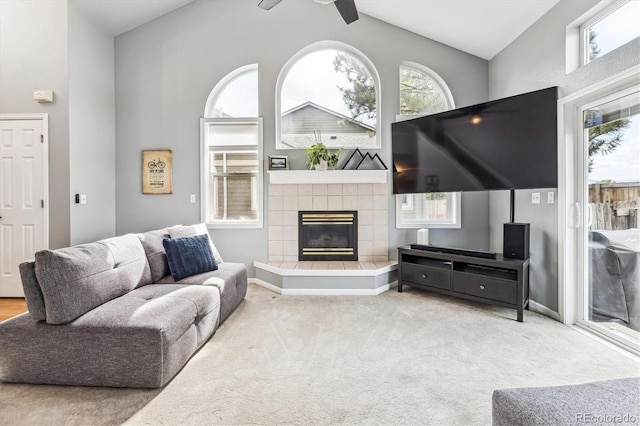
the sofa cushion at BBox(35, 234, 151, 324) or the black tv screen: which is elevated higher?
the black tv screen

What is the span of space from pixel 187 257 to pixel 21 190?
7.35 feet

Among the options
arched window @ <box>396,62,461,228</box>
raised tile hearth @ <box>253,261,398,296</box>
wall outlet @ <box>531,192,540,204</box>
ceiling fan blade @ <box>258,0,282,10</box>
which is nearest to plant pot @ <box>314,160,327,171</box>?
arched window @ <box>396,62,461,228</box>

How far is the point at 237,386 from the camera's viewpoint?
71.8 inches

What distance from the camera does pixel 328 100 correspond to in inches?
169

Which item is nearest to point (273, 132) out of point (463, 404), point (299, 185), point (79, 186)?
point (299, 185)

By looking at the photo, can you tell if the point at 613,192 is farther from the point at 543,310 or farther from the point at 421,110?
the point at 421,110

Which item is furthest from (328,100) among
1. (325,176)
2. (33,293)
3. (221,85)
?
(33,293)

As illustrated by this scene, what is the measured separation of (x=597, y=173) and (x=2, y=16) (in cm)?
606

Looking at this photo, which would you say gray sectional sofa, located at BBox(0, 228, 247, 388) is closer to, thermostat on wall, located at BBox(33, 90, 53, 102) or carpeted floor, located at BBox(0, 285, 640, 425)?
carpeted floor, located at BBox(0, 285, 640, 425)

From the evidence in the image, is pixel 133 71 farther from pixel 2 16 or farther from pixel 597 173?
pixel 597 173

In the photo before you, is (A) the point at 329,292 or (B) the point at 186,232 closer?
(B) the point at 186,232

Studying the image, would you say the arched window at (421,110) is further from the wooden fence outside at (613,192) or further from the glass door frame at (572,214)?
the wooden fence outside at (613,192)

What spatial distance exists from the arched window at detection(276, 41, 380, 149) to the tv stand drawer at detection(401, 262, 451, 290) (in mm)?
1727

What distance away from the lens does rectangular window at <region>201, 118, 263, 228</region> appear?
4.26 m
